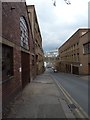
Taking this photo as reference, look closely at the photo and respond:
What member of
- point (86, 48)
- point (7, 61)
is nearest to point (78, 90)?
point (7, 61)

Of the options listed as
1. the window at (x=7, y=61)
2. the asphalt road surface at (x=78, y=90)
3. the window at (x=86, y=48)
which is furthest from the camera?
the window at (x=86, y=48)

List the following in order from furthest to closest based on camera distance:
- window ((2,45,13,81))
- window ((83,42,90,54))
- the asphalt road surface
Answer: window ((83,42,90,54)) → the asphalt road surface → window ((2,45,13,81))

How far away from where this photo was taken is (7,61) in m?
12.6

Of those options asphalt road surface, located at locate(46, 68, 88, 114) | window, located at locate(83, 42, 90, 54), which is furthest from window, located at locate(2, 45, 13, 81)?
window, located at locate(83, 42, 90, 54)

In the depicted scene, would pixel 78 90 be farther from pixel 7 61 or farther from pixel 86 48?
pixel 86 48

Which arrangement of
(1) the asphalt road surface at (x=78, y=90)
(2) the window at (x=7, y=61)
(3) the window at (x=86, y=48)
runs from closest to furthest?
(2) the window at (x=7, y=61) < (1) the asphalt road surface at (x=78, y=90) < (3) the window at (x=86, y=48)

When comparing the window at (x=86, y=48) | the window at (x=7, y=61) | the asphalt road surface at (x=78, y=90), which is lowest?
the asphalt road surface at (x=78, y=90)

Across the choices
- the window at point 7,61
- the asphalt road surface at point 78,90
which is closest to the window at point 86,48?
the asphalt road surface at point 78,90

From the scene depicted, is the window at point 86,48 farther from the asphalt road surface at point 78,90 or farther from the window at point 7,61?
the window at point 7,61

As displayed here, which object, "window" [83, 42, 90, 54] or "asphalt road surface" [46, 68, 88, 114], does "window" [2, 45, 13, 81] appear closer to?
"asphalt road surface" [46, 68, 88, 114]

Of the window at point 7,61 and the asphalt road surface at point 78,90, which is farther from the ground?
the window at point 7,61

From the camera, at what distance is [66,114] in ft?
32.8

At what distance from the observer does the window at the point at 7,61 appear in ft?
37.9

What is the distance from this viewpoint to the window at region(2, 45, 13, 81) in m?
11.5
